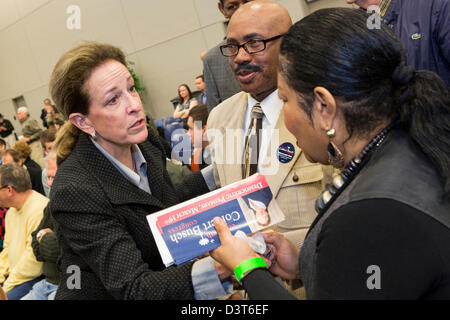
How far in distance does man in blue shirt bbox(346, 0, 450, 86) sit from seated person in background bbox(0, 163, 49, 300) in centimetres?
332

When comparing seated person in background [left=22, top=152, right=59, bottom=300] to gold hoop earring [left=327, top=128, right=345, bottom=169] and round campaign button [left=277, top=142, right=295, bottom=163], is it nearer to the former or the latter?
round campaign button [left=277, top=142, right=295, bottom=163]

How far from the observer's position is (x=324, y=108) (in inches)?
45.3

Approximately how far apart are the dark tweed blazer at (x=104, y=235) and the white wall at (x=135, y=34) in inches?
210

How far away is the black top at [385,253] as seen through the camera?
90cm

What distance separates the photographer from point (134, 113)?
1681mm

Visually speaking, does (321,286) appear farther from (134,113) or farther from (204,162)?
(204,162)

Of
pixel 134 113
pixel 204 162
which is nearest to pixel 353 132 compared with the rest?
pixel 134 113

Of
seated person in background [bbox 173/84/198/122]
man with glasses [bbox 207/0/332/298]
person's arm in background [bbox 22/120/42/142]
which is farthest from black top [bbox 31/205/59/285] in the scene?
person's arm in background [bbox 22/120/42/142]

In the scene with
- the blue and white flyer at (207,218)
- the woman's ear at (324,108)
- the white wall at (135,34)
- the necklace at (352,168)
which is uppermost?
the white wall at (135,34)

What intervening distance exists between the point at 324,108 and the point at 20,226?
137 inches

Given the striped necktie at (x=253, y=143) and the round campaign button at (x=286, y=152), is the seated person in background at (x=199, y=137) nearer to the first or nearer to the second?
the striped necktie at (x=253, y=143)

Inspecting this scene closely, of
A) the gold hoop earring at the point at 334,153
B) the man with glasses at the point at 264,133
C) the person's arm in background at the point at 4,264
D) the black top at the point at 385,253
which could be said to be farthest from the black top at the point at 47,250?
the black top at the point at 385,253

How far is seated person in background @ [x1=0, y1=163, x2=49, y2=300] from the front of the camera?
3.53 m

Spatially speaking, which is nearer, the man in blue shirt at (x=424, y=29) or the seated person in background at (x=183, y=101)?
the man in blue shirt at (x=424, y=29)
